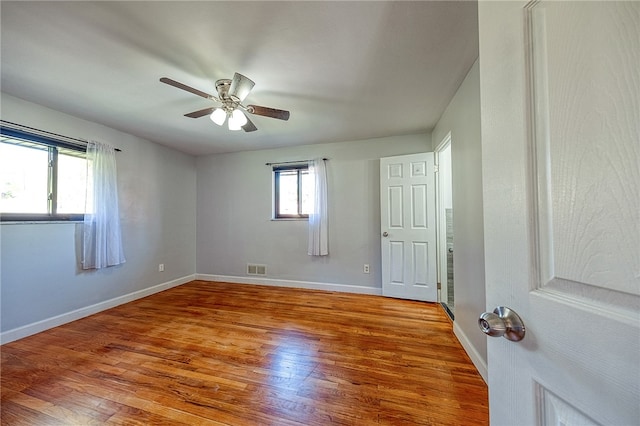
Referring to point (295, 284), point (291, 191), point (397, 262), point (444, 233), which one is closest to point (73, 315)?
point (295, 284)

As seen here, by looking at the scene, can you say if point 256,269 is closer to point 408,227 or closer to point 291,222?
point 291,222

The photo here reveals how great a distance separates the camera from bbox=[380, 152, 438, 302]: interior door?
9.78 ft

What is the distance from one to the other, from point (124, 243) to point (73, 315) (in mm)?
900

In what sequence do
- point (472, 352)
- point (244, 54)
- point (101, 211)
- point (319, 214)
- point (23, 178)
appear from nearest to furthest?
1. point (244, 54)
2. point (472, 352)
3. point (23, 178)
4. point (101, 211)
5. point (319, 214)

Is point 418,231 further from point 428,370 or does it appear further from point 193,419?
point 193,419

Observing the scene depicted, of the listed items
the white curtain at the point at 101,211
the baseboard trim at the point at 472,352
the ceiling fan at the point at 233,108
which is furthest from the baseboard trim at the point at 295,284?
the ceiling fan at the point at 233,108

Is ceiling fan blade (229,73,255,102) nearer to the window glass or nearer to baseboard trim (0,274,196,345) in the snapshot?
the window glass

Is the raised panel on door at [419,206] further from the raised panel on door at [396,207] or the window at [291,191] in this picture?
the window at [291,191]

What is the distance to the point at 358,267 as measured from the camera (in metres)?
3.43

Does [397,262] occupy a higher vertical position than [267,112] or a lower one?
lower

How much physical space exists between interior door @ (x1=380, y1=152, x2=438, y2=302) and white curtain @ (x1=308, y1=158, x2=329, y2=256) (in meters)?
0.82

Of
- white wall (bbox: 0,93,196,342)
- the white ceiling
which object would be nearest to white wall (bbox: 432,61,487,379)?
the white ceiling

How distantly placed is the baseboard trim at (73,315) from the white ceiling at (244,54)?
2123 millimetres

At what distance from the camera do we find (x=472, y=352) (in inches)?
70.3
